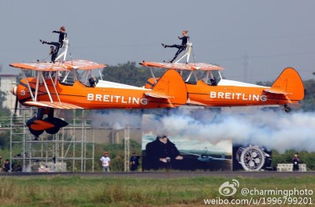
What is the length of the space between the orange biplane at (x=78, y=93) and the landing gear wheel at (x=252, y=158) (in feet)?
17.9

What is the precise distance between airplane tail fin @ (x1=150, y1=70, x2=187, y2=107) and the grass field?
13302 mm

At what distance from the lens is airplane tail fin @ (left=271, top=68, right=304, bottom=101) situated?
59.2 m

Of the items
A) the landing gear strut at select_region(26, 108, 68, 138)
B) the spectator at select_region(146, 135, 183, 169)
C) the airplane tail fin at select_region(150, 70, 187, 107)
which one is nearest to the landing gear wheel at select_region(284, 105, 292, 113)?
the airplane tail fin at select_region(150, 70, 187, 107)

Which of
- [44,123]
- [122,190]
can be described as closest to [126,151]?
[44,123]

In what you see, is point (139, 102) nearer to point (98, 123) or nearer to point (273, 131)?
point (98, 123)

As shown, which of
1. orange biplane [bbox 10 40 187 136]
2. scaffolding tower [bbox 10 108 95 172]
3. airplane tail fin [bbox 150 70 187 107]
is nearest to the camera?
orange biplane [bbox 10 40 187 136]

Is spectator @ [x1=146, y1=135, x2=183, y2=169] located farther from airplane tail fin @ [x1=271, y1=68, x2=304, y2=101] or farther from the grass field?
the grass field

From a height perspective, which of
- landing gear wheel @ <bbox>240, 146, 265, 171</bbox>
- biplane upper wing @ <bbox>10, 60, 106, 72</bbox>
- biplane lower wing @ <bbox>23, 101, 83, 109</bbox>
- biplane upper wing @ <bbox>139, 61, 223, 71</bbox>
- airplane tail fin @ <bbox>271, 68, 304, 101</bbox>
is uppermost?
biplane upper wing @ <bbox>139, 61, 223, 71</bbox>

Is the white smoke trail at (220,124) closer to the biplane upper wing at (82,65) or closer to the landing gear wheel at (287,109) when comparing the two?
the landing gear wheel at (287,109)

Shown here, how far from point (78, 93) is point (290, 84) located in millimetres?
12241

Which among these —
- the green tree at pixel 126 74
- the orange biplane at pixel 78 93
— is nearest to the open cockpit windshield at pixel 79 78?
the orange biplane at pixel 78 93

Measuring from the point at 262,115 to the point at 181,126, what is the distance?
4626 millimetres

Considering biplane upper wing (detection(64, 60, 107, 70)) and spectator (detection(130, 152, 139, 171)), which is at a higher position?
biplane upper wing (detection(64, 60, 107, 70))

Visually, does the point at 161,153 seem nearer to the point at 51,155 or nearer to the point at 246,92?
the point at 246,92
